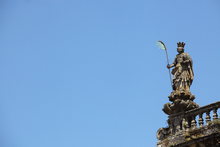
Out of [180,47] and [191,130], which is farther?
[180,47]

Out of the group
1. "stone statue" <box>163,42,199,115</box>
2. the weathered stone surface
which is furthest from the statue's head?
the weathered stone surface

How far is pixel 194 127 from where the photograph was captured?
19.3m

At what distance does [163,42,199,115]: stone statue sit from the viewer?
20.0 metres

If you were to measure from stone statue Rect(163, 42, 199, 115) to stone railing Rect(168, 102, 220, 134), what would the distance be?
0.78 ft

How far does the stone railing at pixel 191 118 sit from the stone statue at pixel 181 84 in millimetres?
238

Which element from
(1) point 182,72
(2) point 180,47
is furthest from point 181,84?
(2) point 180,47

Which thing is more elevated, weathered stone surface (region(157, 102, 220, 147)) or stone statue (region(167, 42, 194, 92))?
stone statue (region(167, 42, 194, 92))

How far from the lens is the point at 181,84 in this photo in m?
20.7

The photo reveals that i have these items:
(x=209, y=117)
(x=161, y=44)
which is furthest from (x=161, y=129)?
(x=161, y=44)

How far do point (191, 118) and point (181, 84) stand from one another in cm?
143

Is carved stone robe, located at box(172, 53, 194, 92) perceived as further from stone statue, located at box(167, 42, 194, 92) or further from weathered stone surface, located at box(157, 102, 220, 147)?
weathered stone surface, located at box(157, 102, 220, 147)

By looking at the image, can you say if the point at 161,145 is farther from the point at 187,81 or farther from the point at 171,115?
the point at 187,81

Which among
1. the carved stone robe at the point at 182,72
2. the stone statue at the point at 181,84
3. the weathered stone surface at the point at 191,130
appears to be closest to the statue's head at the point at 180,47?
the stone statue at the point at 181,84

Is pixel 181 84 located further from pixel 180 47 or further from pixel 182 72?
pixel 180 47
